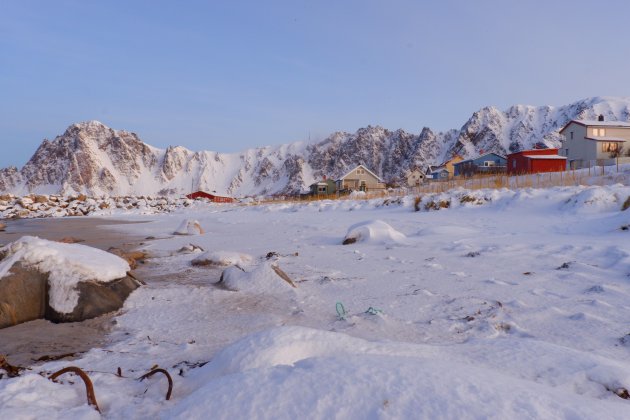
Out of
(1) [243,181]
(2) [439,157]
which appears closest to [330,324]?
(2) [439,157]

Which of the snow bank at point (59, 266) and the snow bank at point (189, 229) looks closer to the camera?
the snow bank at point (59, 266)

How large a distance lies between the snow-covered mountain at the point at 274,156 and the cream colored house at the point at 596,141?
289ft

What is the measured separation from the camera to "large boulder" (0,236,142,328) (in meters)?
3.03

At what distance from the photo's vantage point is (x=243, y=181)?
16625cm

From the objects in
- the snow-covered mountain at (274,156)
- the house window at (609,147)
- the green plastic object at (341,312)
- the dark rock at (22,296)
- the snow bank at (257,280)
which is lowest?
the green plastic object at (341,312)

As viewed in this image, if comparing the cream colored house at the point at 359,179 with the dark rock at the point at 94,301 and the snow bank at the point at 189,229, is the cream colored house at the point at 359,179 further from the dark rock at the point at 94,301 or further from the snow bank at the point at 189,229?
the dark rock at the point at 94,301

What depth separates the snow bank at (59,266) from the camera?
3121 millimetres

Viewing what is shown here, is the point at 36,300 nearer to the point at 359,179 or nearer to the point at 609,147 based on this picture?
the point at 609,147

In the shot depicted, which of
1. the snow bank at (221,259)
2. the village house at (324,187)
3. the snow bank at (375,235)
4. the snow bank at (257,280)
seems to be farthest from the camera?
the village house at (324,187)

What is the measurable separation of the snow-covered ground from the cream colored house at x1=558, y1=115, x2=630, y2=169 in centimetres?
4090

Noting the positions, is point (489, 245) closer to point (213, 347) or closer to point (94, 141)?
point (213, 347)

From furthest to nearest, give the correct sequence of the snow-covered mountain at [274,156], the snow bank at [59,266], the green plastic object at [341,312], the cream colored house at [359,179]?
the snow-covered mountain at [274,156] < the cream colored house at [359,179] < the snow bank at [59,266] < the green plastic object at [341,312]

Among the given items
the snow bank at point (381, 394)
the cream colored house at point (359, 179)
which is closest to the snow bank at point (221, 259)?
the snow bank at point (381, 394)

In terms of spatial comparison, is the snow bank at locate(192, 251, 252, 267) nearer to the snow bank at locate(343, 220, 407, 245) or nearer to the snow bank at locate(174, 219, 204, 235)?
the snow bank at locate(343, 220, 407, 245)
